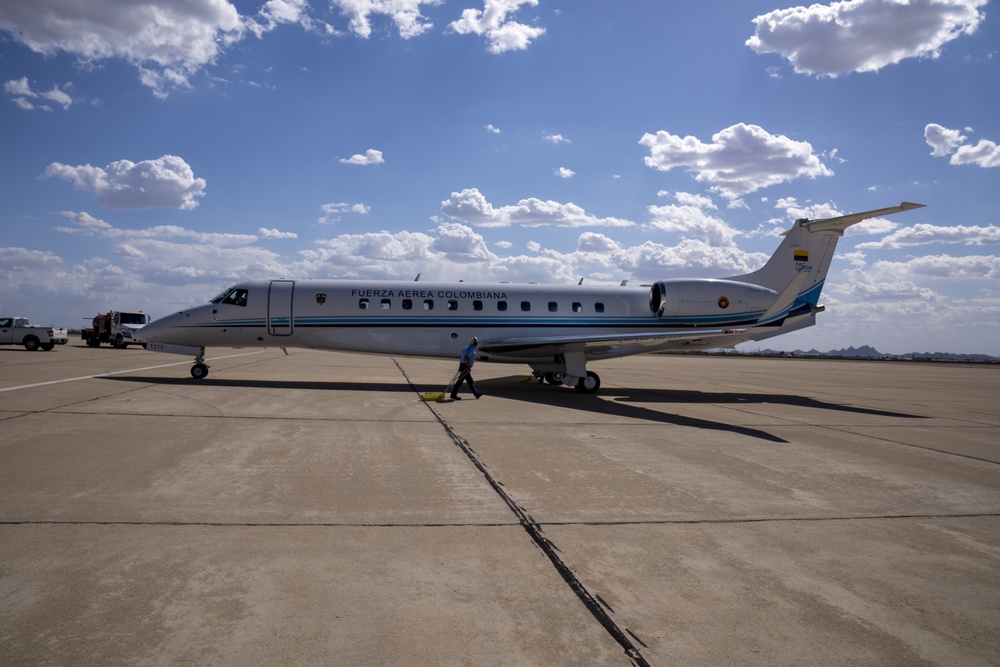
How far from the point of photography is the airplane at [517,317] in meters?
17.7

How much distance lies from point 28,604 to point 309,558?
163 centimetres

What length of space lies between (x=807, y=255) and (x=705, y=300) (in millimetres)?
3828

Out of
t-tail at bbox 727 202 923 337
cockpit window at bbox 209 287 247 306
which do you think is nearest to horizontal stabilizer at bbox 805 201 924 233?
t-tail at bbox 727 202 923 337

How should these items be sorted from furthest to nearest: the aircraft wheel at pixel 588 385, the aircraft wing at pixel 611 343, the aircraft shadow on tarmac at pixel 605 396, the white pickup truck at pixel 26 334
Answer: the white pickup truck at pixel 26 334 < the aircraft wheel at pixel 588 385 < the aircraft wing at pixel 611 343 < the aircraft shadow on tarmac at pixel 605 396

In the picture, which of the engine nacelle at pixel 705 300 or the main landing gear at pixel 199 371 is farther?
the engine nacelle at pixel 705 300

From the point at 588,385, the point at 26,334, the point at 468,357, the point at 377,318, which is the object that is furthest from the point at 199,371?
the point at 26,334

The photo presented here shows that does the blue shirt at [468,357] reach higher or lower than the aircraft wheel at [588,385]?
higher

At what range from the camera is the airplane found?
17.7 meters

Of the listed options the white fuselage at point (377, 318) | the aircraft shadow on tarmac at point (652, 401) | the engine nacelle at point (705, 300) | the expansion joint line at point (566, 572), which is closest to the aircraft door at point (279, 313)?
the white fuselage at point (377, 318)

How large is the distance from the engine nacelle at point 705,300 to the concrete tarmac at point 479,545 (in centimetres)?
922

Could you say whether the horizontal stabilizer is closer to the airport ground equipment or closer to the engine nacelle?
the engine nacelle

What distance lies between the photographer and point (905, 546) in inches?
212

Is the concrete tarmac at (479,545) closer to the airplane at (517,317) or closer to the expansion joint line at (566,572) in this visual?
the expansion joint line at (566,572)

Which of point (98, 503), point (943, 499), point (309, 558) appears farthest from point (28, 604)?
point (943, 499)
